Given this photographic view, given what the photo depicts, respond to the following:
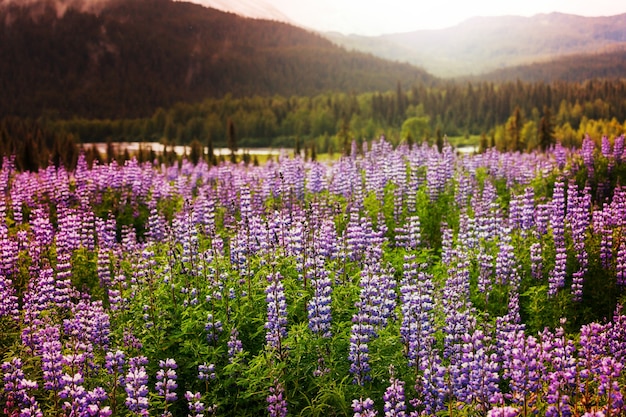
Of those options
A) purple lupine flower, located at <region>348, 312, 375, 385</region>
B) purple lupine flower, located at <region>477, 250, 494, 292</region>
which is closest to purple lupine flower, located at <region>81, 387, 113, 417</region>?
purple lupine flower, located at <region>348, 312, 375, 385</region>

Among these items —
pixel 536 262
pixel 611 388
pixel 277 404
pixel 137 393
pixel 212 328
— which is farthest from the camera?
pixel 536 262

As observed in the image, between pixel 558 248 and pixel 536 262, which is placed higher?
pixel 558 248

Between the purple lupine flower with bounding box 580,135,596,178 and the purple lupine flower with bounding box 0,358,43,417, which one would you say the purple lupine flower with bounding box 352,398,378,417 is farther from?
the purple lupine flower with bounding box 580,135,596,178

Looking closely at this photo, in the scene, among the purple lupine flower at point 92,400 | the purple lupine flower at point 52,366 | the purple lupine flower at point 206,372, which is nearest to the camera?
the purple lupine flower at point 92,400

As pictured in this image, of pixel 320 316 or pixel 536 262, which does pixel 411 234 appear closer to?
pixel 536 262

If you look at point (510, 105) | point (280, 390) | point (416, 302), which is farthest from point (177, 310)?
point (510, 105)

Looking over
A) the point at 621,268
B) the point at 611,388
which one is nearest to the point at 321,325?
the point at 611,388

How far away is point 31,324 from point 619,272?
35.4 ft

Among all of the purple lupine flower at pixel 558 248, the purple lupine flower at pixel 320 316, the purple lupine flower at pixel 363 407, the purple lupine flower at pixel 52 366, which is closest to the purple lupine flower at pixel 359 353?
the purple lupine flower at pixel 320 316

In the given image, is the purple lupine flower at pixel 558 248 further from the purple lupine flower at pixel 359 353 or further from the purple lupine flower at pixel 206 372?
the purple lupine flower at pixel 206 372

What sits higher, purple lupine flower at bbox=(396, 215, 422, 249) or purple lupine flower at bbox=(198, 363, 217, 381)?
purple lupine flower at bbox=(396, 215, 422, 249)

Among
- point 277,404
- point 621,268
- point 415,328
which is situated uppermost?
point 415,328

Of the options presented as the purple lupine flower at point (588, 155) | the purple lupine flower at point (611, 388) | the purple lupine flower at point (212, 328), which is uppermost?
the purple lupine flower at point (588, 155)

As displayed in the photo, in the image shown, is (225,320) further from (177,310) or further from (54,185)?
(54,185)
